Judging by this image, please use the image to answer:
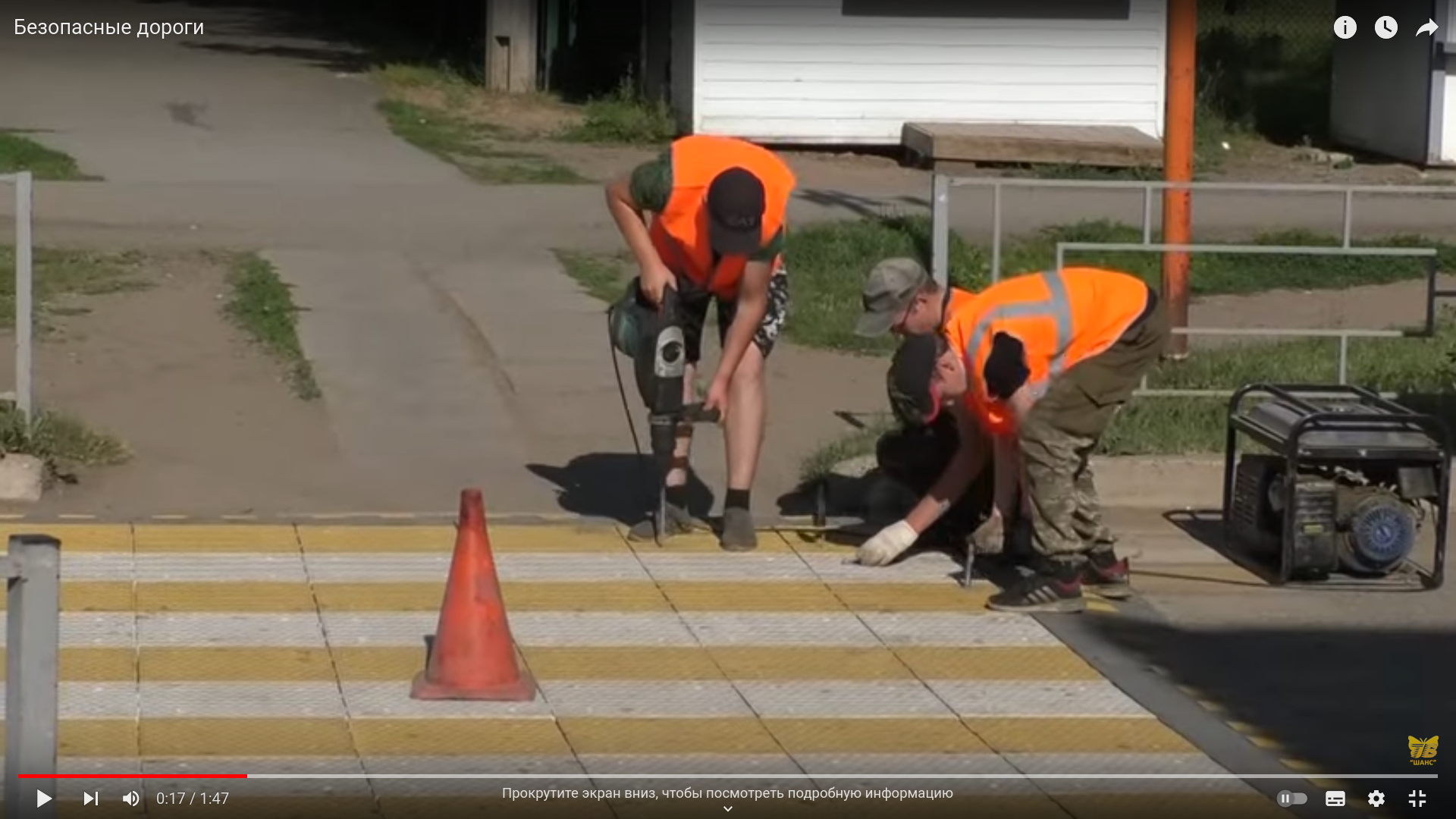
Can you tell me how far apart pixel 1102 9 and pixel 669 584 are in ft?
51.3

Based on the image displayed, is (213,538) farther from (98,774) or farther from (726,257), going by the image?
(98,774)

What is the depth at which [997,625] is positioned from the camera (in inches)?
331

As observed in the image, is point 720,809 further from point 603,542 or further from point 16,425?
point 16,425

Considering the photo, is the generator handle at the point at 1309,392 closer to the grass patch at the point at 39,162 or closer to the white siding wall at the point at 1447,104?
the grass patch at the point at 39,162

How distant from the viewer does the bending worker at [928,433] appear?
8461mm

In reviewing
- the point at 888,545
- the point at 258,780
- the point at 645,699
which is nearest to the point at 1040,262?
the point at 888,545

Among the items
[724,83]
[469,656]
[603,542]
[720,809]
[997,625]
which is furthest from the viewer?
[724,83]

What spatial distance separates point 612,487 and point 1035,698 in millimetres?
3244

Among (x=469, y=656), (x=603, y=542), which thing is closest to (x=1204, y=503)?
(x=603, y=542)

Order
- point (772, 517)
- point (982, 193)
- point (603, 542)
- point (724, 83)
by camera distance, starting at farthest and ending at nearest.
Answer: point (724, 83) → point (982, 193) → point (772, 517) → point (603, 542)

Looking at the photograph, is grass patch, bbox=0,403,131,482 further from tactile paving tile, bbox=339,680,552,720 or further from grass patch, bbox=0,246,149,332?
tactile paving tile, bbox=339,680,552,720

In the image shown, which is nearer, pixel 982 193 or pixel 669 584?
pixel 669 584

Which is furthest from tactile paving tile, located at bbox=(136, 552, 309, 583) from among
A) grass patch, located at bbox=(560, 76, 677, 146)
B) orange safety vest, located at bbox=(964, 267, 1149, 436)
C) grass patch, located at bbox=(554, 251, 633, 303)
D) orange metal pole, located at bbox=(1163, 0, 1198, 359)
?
grass patch, located at bbox=(560, 76, 677, 146)
